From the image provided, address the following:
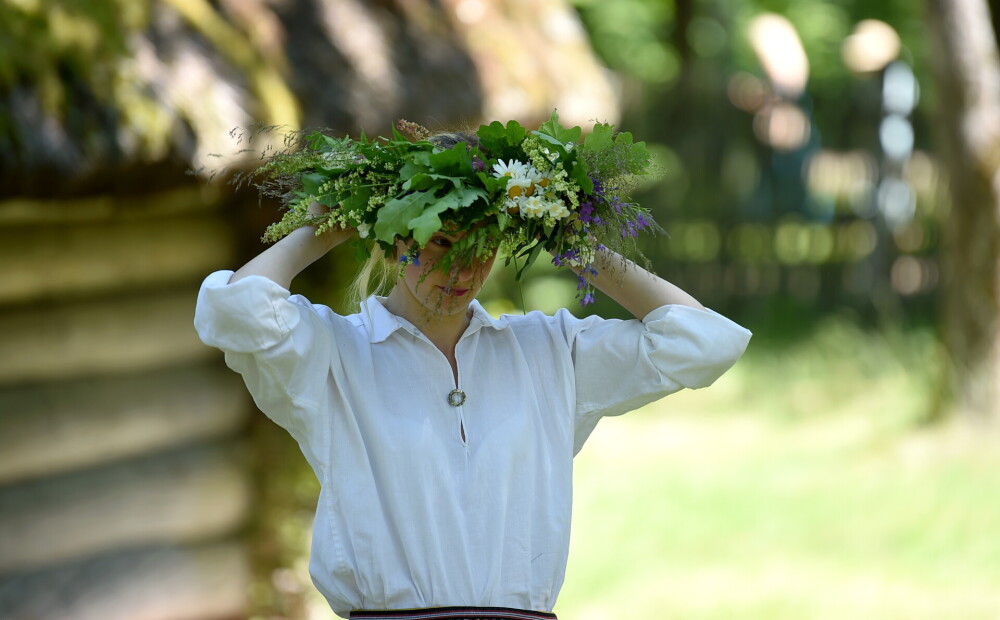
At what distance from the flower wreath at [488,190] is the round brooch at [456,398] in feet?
1.03

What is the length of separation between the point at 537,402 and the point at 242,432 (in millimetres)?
2902

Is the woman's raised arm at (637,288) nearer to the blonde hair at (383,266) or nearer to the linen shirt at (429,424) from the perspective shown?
the linen shirt at (429,424)

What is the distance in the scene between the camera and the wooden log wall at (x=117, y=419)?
14.3ft

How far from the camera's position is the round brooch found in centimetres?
255

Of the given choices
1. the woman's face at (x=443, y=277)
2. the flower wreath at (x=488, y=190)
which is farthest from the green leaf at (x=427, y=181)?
the woman's face at (x=443, y=277)

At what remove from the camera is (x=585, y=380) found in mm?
2715

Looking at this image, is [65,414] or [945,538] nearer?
[65,414]

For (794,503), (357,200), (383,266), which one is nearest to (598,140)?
(357,200)

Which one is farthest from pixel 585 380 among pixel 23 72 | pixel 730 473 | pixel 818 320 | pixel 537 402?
pixel 818 320

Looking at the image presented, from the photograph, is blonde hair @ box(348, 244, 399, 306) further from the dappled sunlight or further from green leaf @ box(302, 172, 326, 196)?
the dappled sunlight

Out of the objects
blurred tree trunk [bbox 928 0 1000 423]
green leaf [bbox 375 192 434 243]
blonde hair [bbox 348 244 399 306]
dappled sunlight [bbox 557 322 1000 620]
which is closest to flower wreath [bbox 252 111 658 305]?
green leaf [bbox 375 192 434 243]

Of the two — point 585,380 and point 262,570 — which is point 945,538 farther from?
point 585,380

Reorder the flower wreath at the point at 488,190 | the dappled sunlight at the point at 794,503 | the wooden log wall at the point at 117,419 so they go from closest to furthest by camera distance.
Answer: the flower wreath at the point at 488,190
the wooden log wall at the point at 117,419
the dappled sunlight at the point at 794,503

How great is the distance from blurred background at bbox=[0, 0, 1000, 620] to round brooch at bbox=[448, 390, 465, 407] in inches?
25.9
